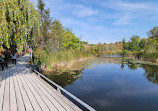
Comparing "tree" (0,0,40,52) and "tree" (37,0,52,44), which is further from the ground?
"tree" (37,0,52,44)

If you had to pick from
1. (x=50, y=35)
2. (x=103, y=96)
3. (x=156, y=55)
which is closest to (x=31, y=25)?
(x=103, y=96)

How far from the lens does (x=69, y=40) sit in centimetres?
2886

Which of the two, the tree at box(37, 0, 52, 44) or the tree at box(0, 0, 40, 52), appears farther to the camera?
the tree at box(37, 0, 52, 44)

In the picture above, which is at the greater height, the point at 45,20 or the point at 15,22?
the point at 45,20

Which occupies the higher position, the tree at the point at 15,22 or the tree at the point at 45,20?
the tree at the point at 45,20

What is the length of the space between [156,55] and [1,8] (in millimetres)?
20893

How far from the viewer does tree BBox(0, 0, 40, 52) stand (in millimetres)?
2978

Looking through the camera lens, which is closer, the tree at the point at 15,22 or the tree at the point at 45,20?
the tree at the point at 15,22

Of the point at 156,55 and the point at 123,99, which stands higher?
the point at 156,55

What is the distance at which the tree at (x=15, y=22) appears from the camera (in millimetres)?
2978

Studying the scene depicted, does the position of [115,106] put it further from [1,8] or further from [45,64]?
[45,64]

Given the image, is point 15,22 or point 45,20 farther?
point 45,20

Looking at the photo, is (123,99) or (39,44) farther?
(39,44)

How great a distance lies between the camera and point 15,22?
145 inches
